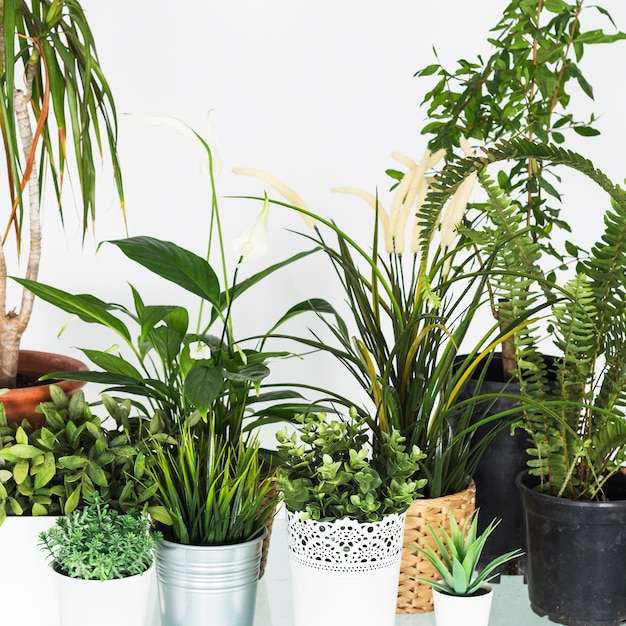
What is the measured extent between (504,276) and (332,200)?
0.76 metres

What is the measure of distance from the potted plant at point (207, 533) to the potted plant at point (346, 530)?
2.8 inches

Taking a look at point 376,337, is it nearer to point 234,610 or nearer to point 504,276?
point 504,276

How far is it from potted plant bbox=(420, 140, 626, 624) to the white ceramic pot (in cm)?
80

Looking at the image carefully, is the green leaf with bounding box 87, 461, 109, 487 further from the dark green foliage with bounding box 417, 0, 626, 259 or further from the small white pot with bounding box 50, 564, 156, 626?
the dark green foliage with bounding box 417, 0, 626, 259

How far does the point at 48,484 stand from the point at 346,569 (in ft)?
1.68

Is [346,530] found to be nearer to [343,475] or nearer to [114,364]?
[343,475]

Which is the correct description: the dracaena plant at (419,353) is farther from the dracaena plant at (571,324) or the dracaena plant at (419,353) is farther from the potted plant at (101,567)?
the potted plant at (101,567)

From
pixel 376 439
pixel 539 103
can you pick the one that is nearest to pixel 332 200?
pixel 539 103

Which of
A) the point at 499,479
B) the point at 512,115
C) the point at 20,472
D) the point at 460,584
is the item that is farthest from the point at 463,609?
the point at 512,115

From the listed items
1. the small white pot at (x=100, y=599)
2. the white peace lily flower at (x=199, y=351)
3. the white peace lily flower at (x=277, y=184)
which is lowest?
the small white pot at (x=100, y=599)

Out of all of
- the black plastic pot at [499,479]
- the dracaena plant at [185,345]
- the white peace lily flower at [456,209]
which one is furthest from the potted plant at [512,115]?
the dracaena plant at [185,345]

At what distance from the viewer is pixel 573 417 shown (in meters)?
1.64

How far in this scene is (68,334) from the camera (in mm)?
2316

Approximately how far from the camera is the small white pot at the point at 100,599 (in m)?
1.44
